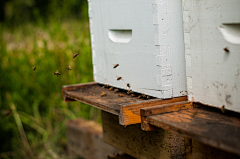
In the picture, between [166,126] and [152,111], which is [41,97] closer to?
[152,111]

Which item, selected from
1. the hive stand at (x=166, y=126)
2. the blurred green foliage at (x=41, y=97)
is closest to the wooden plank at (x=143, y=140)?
the hive stand at (x=166, y=126)

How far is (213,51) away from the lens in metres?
1.15

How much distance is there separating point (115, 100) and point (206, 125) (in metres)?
0.59

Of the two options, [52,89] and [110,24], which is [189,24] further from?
[52,89]

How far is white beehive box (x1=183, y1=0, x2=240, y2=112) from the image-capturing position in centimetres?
106

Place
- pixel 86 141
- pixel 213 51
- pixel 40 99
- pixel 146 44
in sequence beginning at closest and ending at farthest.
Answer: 1. pixel 213 51
2. pixel 146 44
3. pixel 86 141
4. pixel 40 99

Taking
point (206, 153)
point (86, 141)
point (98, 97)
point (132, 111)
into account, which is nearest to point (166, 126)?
point (132, 111)

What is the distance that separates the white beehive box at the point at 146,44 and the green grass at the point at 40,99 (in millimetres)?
1936

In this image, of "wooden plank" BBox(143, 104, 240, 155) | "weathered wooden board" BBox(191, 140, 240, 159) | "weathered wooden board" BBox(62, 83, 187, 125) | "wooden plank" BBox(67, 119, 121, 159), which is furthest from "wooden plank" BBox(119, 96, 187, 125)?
"wooden plank" BBox(67, 119, 121, 159)

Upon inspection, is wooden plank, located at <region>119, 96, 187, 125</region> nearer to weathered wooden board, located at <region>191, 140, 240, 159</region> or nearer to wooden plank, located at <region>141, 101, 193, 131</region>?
wooden plank, located at <region>141, 101, 193, 131</region>

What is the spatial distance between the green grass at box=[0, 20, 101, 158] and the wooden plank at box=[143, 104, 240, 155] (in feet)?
8.04

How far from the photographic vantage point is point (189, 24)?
1.25 meters

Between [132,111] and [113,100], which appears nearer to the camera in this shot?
[132,111]

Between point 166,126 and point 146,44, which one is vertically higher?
point 146,44
